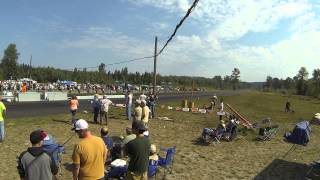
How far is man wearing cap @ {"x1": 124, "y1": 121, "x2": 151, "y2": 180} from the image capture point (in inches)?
293

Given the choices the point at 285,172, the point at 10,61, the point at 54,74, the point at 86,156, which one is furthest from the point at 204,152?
the point at 54,74

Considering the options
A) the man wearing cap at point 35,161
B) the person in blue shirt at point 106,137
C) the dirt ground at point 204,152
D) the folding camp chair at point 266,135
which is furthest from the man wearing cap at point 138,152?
the folding camp chair at point 266,135

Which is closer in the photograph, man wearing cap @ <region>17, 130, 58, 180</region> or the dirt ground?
man wearing cap @ <region>17, 130, 58, 180</region>

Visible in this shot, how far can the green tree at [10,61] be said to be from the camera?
103938 millimetres

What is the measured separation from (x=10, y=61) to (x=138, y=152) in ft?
342

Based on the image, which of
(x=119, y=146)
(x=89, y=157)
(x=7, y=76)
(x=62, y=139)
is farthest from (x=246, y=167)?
(x=7, y=76)

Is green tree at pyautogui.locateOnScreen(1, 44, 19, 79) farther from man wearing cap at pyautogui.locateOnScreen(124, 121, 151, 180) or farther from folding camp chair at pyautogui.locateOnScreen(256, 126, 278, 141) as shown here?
man wearing cap at pyautogui.locateOnScreen(124, 121, 151, 180)

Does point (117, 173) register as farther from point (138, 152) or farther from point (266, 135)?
point (266, 135)

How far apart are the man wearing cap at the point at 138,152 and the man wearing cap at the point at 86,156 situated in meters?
0.74

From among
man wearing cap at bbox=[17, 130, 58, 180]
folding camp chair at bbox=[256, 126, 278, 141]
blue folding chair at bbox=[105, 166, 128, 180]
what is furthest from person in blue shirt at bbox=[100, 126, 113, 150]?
folding camp chair at bbox=[256, 126, 278, 141]

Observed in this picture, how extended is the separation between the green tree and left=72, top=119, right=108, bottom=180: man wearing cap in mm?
103714

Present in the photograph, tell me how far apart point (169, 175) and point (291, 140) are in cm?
604

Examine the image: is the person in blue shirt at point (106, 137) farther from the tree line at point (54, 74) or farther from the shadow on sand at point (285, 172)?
the tree line at point (54, 74)

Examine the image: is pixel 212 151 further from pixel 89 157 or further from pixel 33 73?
pixel 33 73
